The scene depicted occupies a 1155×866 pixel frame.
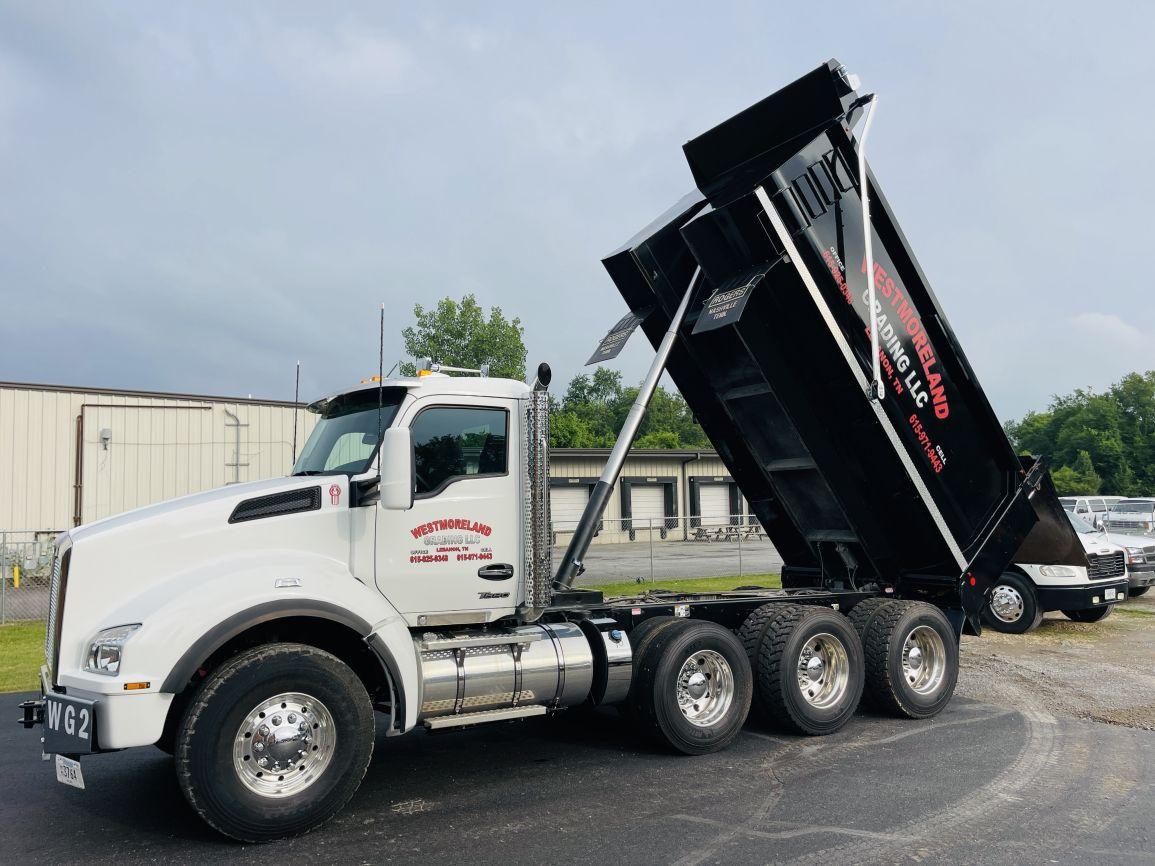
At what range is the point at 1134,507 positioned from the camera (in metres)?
27.8

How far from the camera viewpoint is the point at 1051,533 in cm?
950

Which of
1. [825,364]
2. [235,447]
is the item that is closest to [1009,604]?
[825,364]

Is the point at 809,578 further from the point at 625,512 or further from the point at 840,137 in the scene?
the point at 625,512

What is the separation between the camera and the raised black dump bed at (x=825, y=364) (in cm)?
705

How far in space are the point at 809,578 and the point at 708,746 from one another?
284 centimetres

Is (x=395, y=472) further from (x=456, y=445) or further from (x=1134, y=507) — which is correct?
(x=1134, y=507)

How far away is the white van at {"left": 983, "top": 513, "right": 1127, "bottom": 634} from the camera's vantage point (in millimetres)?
12359

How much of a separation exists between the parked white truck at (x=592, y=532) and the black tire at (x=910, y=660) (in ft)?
0.08

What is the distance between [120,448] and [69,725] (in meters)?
20.8

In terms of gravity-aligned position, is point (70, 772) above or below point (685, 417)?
below

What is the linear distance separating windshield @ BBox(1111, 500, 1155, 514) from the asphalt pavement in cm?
2361

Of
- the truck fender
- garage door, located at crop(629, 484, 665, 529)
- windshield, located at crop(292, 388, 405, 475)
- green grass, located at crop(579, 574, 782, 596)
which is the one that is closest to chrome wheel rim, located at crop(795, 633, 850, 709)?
the truck fender

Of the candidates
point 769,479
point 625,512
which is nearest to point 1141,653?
point 769,479

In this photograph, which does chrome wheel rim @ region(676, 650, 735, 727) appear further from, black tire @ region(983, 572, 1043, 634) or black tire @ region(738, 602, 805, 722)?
black tire @ region(983, 572, 1043, 634)
